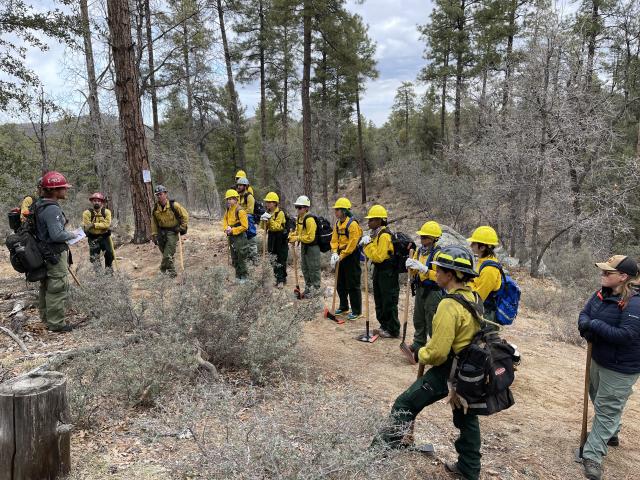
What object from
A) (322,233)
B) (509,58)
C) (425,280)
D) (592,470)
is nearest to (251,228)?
(322,233)

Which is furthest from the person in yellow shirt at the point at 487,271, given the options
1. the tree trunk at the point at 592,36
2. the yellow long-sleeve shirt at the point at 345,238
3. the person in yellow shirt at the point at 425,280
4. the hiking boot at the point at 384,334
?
the tree trunk at the point at 592,36

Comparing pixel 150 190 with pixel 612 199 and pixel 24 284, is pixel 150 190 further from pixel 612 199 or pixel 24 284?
pixel 612 199

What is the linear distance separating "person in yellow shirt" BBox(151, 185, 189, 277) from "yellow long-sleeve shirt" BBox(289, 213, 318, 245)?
228 centimetres

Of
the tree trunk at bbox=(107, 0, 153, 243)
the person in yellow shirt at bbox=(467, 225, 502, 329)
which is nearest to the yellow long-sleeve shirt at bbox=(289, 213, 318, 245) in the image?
the person in yellow shirt at bbox=(467, 225, 502, 329)

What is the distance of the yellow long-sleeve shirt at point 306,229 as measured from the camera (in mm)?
7859

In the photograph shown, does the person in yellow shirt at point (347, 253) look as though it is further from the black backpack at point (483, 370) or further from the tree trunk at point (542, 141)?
the tree trunk at point (542, 141)

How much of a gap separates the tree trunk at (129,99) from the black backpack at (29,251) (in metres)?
4.77

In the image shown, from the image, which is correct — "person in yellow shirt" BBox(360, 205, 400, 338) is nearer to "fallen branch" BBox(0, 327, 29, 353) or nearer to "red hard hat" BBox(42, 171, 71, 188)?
"red hard hat" BBox(42, 171, 71, 188)

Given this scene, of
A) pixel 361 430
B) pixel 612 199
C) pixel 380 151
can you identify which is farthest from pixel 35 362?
pixel 380 151

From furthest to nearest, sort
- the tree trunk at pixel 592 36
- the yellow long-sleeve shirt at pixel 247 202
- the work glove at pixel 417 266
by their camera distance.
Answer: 1. the tree trunk at pixel 592 36
2. the yellow long-sleeve shirt at pixel 247 202
3. the work glove at pixel 417 266

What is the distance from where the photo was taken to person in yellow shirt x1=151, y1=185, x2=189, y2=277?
331 inches

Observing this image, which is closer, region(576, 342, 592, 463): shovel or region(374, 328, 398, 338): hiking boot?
region(576, 342, 592, 463): shovel

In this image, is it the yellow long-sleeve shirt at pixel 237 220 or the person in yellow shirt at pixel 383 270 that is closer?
the person in yellow shirt at pixel 383 270

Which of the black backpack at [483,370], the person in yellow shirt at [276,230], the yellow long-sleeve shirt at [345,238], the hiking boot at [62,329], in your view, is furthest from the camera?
the person in yellow shirt at [276,230]
